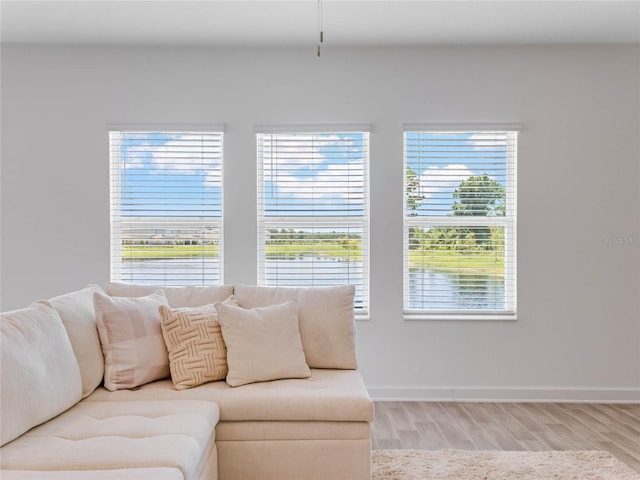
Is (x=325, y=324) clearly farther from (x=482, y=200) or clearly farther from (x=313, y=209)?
(x=482, y=200)

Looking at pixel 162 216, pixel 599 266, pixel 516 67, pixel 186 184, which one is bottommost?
pixel 599 266

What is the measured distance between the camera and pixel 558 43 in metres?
4.12

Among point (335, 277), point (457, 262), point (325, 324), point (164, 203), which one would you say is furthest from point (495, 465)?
point (164, 203)

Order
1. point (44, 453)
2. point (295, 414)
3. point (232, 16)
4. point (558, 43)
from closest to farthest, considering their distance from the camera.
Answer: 1. point (44, 453)
2. point (295, 414)
3. point (232, 16)
4. point (558, 43)

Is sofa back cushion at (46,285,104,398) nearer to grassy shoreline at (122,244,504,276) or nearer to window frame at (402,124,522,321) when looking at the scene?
grassy shoreline at (122,244,504,276)

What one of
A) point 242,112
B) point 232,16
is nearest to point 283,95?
point 242,112

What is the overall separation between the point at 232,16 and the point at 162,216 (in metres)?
1.69

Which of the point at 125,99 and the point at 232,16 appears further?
the point at 125,99

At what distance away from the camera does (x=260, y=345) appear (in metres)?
2.81

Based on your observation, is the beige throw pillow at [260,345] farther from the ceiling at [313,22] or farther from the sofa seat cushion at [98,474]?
the ceiling at [313,22]

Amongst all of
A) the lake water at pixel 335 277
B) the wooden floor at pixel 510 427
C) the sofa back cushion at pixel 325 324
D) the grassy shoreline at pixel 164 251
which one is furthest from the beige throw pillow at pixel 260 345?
the grassy shoreline at pixel 164 251

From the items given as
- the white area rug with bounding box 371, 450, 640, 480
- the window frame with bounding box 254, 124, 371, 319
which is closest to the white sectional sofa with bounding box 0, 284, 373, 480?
the white area rug with bounding box 371, 450, 640, 480

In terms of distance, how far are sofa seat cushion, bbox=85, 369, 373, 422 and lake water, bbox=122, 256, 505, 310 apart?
5.42 feet

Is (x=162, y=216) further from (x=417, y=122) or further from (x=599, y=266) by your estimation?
(x=599, y=266)
